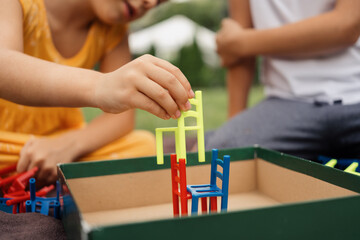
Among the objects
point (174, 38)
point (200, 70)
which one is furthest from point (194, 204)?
point (174, 38)

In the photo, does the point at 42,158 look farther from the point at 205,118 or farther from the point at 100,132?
the point at 205,118

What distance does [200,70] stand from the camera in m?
5.50

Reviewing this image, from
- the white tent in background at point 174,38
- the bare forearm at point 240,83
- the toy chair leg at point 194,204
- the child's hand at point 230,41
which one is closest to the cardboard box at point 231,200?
the toy chair leg at point 194,204

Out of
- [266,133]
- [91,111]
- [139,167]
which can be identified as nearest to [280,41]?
[266,133]

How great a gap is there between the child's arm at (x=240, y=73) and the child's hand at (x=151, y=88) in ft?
2.52

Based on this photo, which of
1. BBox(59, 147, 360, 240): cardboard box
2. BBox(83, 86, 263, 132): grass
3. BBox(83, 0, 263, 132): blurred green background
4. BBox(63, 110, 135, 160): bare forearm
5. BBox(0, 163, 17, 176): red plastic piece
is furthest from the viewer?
BBox(83, 0, 263, 132): blurred green background

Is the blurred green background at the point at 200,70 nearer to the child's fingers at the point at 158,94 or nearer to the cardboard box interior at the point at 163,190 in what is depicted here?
the cardboard box interior at the point at 163,190

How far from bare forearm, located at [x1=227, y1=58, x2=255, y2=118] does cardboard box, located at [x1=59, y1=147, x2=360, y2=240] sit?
0.57 meters

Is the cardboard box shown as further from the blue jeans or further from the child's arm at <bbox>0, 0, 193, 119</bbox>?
the blue jeans

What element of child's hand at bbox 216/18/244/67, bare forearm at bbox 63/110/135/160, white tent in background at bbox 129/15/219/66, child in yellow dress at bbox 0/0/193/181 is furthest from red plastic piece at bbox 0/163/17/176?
white tent in background at bbox 129/15/219/66

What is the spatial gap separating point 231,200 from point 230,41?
1.89 ft

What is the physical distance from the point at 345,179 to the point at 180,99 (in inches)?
10.2

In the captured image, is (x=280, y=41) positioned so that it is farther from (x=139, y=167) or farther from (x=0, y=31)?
(x=0, y=31)

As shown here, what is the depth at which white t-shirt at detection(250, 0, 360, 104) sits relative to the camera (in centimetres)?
100
